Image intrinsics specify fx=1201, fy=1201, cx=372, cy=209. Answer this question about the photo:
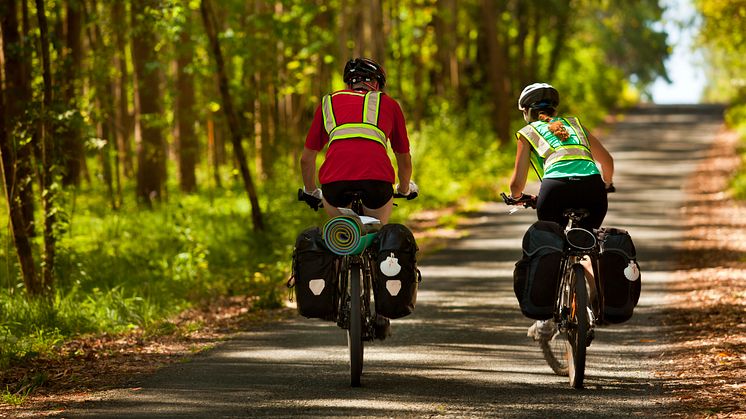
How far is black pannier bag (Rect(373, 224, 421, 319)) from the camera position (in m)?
8.01

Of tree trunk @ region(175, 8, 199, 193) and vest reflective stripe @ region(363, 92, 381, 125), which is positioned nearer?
vest reflective stripe @ region(363, 92, 381, 125)

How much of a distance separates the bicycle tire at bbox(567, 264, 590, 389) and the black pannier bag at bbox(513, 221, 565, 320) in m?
0.16

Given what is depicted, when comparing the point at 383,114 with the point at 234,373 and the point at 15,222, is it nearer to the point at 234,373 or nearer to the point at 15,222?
the point at 234,373

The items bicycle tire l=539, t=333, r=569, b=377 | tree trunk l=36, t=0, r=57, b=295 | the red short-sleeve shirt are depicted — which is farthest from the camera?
tree trunk l=36, t=0, r=57, b=295

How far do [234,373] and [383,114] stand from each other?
7.19 ft

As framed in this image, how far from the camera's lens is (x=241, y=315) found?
1231 cm

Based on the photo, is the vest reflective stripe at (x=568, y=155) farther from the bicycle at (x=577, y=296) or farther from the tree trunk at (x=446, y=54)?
the tree trunk at (x=446, y=54)

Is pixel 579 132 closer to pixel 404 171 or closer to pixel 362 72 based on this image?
pixel 404 171

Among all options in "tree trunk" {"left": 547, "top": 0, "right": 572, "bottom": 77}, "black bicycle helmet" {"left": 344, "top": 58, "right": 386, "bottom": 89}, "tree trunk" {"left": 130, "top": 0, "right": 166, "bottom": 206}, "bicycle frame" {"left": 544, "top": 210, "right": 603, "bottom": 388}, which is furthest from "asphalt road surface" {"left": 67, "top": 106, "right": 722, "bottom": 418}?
"tree trunk" {"left": 547, "top": 0, "right": 572, "bottom": 77}

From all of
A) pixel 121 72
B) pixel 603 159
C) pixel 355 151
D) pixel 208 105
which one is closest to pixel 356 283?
pixel 355 151

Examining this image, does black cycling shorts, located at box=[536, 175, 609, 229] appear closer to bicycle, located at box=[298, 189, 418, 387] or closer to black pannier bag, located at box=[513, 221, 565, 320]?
black pannier bag, located at box=[513, 221, 565, 320]

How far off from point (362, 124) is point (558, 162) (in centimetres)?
135

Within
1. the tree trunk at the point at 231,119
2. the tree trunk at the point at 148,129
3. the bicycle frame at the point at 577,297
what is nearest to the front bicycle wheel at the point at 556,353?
the bicycle frame at the point at 577,297

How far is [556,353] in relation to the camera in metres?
8.58
